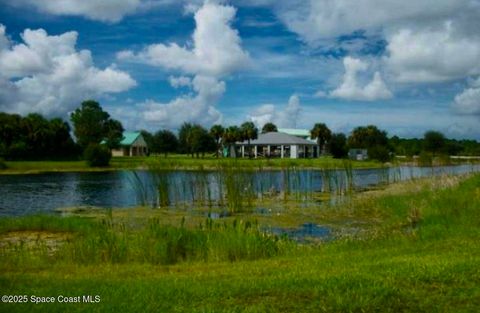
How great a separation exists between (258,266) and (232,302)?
3.37m

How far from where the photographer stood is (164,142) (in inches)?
5054

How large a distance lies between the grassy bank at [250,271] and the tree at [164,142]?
109336mm

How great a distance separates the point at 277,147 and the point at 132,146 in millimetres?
34997

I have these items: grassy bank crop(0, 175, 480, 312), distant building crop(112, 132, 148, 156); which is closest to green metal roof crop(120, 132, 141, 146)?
distant building crop(112, 132, 148, 156)

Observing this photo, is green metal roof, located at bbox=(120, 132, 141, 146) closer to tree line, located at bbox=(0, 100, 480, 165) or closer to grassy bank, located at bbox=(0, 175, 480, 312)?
tree line, located at bbox=(0, 100, 480, 165)

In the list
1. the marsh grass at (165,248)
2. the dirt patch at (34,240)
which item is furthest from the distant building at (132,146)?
the marsh grass at (165,248)

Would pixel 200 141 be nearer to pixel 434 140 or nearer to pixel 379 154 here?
pixel 379 154

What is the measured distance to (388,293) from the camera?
7984 millimetres

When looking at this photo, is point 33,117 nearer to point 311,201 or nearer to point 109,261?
point 311,201

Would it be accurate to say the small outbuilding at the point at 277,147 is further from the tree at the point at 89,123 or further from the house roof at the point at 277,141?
the tree at the point at 89,123

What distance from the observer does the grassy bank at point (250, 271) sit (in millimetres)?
7703

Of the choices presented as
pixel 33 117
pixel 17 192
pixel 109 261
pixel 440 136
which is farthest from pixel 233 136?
pixel 109 261

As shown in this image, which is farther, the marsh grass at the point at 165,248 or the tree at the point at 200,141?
the tree at the point at 200,141

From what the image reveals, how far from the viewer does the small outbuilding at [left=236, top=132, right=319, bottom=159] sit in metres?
114
